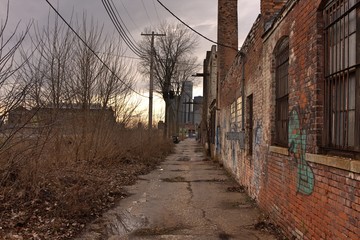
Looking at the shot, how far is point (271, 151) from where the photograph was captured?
25.2 feet

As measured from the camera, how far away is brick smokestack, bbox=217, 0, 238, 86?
22.0 m

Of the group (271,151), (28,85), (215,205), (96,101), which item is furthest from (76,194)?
(96,101)

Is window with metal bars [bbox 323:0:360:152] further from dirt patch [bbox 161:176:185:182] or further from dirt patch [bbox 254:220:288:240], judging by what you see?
dirt patch [bbox 161:176:185:182]

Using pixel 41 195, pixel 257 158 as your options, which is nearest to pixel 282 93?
pixel 257 158

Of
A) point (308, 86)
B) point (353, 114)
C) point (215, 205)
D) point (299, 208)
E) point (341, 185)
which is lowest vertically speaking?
point (215, 205)

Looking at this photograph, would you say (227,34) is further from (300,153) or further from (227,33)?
(300,153)

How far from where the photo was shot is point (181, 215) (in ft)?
27.3

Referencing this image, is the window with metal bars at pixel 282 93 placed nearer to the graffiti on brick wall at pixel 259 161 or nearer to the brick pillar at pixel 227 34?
the graffiti on brick wall at pixel 259 161

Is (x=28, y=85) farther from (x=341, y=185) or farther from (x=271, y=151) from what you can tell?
(x=341, y=185)

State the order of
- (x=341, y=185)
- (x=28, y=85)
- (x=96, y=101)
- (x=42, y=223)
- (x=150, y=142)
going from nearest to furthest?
(x=341, y=185), (x=42, y=223), (x=28, y=85), (x=96, y=101), (x=150, y=142)

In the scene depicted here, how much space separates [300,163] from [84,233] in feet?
11.9

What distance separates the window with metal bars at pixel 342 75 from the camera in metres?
4.31

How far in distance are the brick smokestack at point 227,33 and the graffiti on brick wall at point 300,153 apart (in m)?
15.7

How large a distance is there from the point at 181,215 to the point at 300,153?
131 inches
